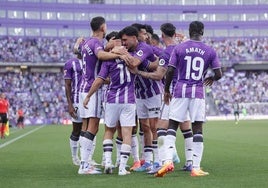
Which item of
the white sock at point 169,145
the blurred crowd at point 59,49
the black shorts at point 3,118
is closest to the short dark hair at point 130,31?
the white sock at point 169,145

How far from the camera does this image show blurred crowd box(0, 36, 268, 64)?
72.5 m

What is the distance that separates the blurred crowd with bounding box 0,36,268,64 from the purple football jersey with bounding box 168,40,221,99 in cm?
6333

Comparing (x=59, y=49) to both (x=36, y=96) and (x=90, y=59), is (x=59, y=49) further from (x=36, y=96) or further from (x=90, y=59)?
(x=90, y=59)

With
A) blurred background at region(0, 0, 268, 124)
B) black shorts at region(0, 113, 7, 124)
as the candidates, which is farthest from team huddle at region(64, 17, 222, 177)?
blurred background at region(0, 0, 268, 124)

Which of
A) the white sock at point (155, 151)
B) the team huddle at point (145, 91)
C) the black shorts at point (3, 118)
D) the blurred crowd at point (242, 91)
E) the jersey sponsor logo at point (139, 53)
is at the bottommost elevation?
the blurred crowd at point (242, 91)

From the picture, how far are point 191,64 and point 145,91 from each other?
148 centimetres

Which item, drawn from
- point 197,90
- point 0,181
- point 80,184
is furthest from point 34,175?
point 197,90

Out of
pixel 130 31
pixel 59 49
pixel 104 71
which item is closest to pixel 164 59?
pixel 130 31

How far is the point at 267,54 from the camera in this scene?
77938 mm

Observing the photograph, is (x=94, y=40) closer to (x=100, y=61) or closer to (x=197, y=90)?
(x=100, y=61)

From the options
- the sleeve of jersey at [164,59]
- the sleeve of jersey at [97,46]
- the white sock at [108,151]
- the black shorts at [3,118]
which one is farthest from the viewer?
the black shorts at [3,118]

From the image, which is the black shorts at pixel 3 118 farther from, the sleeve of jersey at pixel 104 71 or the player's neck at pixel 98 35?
the sleeve of jersey at pixel 104 71

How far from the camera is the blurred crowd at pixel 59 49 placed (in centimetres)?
7250

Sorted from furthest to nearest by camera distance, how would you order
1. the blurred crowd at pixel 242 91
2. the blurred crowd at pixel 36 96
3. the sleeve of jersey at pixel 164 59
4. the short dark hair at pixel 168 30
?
the blurred crowd at pixel 242 91 → the blurred crowd at pixel 36 96 → the short dark hair at pixel 168 30 → the sleeve of jersey at pixel 164 59
